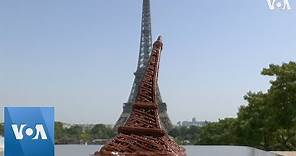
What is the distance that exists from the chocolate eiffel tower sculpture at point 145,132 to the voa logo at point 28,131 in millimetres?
749

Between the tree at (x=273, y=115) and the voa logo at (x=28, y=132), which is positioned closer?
the voa logo at (x=28, y=132)

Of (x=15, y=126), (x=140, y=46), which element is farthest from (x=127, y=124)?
(x=140, y=46)

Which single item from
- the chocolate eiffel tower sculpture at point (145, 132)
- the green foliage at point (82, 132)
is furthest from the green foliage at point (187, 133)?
the chocolate eiffel tower sculpture at point (145, 132)

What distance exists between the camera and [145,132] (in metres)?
5.09

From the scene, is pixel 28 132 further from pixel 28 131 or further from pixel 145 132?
pixel 145 132

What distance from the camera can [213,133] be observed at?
22.6 metres

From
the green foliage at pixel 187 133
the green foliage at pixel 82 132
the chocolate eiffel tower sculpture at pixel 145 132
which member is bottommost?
the green foliage at pixel 187 133

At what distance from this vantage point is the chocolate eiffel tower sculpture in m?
5.03

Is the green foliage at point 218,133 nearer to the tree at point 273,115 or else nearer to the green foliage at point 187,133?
the green foliage at point 187,133

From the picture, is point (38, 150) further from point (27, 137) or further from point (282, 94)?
point (282, 94)

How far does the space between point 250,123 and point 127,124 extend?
39.7 feet

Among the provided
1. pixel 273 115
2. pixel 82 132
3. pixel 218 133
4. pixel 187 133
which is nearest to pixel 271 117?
pixel 273 115

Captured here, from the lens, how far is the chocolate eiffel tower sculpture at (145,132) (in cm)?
503

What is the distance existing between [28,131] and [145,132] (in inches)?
52.9
